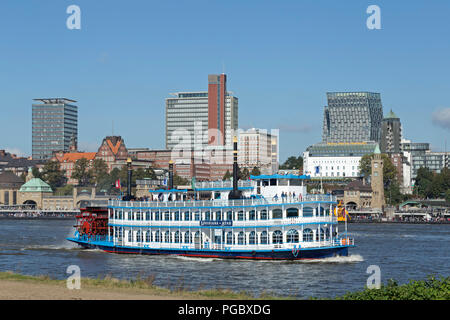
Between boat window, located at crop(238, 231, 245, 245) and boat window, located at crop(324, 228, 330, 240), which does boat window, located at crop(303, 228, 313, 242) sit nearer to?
boat window, located at crop(324, 228, 330, 240)

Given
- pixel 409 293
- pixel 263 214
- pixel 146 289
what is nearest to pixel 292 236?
pixel 263 214

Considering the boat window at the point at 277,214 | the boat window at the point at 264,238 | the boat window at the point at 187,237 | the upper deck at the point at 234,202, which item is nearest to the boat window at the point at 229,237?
the upper deck at the point at 234,202

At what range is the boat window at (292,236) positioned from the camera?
216 ft

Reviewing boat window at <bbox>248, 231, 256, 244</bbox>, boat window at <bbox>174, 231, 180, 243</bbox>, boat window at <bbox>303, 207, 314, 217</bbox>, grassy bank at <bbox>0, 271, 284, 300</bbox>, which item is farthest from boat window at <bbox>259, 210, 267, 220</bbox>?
grassy bank at <bbox>0, 271, 284, 300</bbox>

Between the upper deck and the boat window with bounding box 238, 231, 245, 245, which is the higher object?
the upper deck

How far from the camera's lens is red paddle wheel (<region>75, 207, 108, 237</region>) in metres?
87.4

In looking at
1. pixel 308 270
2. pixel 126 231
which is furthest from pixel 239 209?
pixel 126 231

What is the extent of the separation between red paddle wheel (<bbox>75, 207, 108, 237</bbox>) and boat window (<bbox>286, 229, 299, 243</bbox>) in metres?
29.9

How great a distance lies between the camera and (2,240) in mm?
103312

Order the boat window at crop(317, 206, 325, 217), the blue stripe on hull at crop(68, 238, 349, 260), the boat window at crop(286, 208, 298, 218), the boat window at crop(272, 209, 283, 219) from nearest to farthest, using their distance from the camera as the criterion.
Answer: the boat window at crop(317, 206, 325, 217) < the blue stripe on hull at crop(68, 238, 349, 260) < the boat window at crop(286, 208, 298, 218) < the boat window at crop(272, 209, 283, 219)
